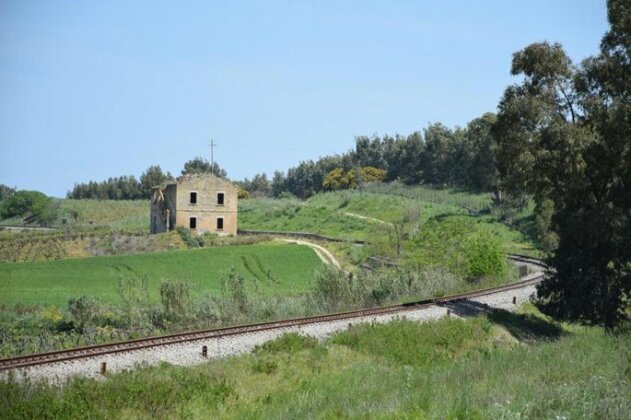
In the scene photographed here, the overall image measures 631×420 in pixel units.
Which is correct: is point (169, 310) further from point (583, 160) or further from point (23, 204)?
point (23, 204)

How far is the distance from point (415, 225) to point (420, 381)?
4791cm

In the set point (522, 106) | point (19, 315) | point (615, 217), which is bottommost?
point (19, 315)

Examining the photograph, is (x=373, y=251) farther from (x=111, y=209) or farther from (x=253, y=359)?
(x=111, y=209)

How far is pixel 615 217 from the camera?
28.0 m

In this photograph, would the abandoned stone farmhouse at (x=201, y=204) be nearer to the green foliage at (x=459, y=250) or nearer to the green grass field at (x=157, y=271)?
the green grass field at (x=157, y=271)

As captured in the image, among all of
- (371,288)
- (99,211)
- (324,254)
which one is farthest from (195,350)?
(99,211)

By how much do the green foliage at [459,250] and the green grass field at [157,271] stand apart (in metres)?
7.68

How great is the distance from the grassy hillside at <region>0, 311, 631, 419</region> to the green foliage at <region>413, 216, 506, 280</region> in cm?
2149

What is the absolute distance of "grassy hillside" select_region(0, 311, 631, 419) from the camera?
11.7 m

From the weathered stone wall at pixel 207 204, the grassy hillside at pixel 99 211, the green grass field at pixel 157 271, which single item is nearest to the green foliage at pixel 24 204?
the grassy hillside at pixel 99 211

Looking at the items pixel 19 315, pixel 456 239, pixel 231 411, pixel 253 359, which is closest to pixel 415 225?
pixel 456 239

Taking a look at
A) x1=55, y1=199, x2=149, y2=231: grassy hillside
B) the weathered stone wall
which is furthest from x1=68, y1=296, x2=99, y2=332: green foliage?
x1=55, y1=199, x2=149, y2=231: grassy hillside

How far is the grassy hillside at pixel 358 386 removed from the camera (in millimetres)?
11664

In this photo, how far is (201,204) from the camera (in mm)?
65750
